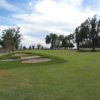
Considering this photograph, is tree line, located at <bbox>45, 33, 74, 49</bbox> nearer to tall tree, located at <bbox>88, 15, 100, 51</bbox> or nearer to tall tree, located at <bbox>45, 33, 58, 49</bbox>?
tall tree, located at <bbox>45, 33, 58, 49</bbox>

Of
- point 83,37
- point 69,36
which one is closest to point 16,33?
point 83,37

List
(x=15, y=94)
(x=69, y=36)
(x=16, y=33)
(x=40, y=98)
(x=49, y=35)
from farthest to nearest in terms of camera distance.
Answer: (x=49, y=35)
(x=69, y=36)
(x=16, y=33)
(x=15, y=94)
(x=40, y=98)

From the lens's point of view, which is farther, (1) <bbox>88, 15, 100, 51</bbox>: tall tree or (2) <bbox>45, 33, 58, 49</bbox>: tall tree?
(2) <bbox>45, 33, 58, 49</bbox>: tall tree

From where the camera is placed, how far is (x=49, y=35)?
10050cm

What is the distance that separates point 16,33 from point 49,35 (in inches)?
1627

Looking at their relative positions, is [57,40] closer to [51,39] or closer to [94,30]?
[51,39]

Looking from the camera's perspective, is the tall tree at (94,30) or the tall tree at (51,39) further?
the tall tree at (51,39)

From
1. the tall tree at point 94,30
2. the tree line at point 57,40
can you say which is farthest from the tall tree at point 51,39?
the tall tree at point 94,30

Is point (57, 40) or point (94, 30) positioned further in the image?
point (57, 40)

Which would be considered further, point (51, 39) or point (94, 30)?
point (51, 39)

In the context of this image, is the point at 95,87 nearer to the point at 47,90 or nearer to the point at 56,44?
the point at 47,90

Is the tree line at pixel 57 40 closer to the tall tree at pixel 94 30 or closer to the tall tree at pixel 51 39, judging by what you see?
the tall tree at pixel 51 39

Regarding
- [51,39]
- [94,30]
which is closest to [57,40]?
[51,39]

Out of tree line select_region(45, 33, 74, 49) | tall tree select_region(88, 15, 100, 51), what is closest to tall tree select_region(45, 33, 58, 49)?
tree line select_region(45, 33, 74, 49)
